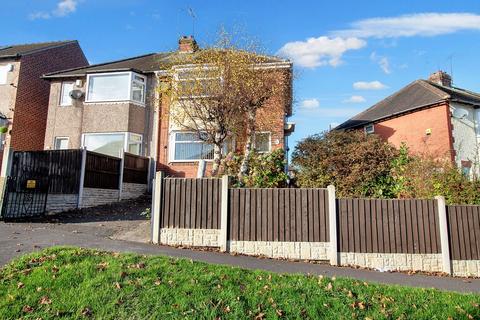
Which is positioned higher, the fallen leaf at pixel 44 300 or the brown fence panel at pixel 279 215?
the brown fence panel at pixel 279 215

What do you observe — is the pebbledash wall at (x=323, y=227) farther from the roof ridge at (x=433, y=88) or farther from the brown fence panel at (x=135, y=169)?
the roof ridge at (x=433, y=88)

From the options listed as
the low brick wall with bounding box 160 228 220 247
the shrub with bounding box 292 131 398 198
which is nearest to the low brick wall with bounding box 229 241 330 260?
the low brick wall with bounding box 160 228 220 247

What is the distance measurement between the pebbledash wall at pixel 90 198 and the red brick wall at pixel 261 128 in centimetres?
196

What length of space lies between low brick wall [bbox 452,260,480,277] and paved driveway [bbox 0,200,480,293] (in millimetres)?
458

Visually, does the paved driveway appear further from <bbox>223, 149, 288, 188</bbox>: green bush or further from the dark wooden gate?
<bbox>223, 149, 288, 188</bbox>: green bush

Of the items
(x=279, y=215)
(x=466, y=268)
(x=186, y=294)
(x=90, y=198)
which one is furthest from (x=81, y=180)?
(x=466, y=268)

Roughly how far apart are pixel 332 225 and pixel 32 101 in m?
19.0

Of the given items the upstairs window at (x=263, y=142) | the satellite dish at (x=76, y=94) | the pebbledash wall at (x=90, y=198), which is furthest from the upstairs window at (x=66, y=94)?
the upstairs window at (x=263, y=142)

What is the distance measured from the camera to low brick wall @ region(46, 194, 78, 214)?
43.6 feet

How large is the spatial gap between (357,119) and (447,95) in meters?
7.27

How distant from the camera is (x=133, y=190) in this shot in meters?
17.0

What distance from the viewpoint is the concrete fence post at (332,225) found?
29.2 feet

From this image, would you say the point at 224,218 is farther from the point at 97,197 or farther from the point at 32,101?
the point at 32,101

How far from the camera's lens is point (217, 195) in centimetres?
960
